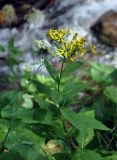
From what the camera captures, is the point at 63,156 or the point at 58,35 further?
the point at 63,156

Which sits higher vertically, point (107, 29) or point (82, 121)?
point (107, 29)

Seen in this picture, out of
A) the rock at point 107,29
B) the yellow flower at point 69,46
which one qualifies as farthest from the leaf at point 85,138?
the rock at point 107,29

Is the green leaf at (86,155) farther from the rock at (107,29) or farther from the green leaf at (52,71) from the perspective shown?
the rock at (107,29)

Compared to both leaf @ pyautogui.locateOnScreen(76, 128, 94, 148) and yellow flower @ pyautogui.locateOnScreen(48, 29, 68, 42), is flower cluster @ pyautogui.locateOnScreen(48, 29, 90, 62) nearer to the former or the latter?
yellow flower @ pyautogui.locateOnScreen(48, 29, 68, 42)

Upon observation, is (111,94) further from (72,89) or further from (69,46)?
(69,46)

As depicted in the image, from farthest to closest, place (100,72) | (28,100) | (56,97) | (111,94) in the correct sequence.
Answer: (100,72), (111,94), (28,100), (56,97)

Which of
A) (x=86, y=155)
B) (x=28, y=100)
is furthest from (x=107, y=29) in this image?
(x=86, y=155)

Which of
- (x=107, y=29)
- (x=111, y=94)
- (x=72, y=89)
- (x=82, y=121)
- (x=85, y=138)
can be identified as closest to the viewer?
(x=82, y=121)

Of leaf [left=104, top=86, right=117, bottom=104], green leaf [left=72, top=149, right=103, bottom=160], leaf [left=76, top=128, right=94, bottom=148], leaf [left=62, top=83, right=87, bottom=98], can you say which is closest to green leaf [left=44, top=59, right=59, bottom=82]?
leaf [left=62, top=83, right=87, bottom=98]

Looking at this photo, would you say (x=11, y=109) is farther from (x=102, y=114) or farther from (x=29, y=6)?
(x=29, y=6)

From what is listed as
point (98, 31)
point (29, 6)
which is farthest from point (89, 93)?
point (29, 6)
